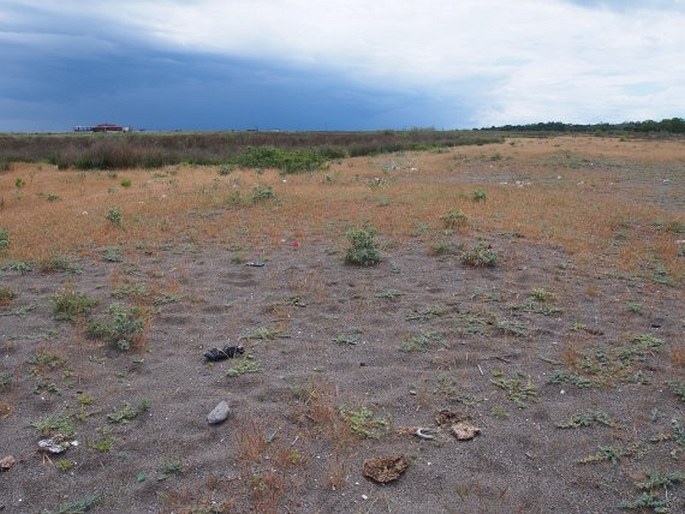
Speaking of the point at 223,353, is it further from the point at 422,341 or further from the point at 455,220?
the point at 455,220

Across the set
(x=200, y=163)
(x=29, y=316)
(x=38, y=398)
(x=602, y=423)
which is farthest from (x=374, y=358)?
(x=200, y=163)

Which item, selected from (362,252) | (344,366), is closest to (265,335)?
(344,366)

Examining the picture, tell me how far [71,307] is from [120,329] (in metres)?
0.82

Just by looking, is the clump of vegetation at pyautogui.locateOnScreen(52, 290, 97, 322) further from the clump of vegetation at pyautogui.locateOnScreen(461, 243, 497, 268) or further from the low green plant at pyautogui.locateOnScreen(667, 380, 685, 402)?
the low green plant at pyautogui.locateOnScreen(667, 380, 685, 402)

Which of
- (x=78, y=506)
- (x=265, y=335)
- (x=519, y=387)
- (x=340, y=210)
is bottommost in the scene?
(x=78, y=506)

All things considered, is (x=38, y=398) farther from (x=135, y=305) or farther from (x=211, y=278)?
(x=211, y=278)

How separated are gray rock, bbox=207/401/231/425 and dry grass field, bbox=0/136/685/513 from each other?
6cm

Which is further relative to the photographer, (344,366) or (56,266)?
(56,266)

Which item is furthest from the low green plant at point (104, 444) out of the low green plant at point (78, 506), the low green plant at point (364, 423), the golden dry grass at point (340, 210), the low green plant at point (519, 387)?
the golden dry grass at point (340, 210)

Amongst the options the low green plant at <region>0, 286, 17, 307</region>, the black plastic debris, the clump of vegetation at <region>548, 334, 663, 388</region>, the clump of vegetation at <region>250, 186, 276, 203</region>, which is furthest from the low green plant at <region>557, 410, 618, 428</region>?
the clump of vegetation at <region>250, 186, 276, 203</region>

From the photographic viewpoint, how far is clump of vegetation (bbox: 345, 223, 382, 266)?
19.5ft

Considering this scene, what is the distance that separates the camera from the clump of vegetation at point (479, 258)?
5805mm

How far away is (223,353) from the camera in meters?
3.93

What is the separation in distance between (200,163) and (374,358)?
19.3m
